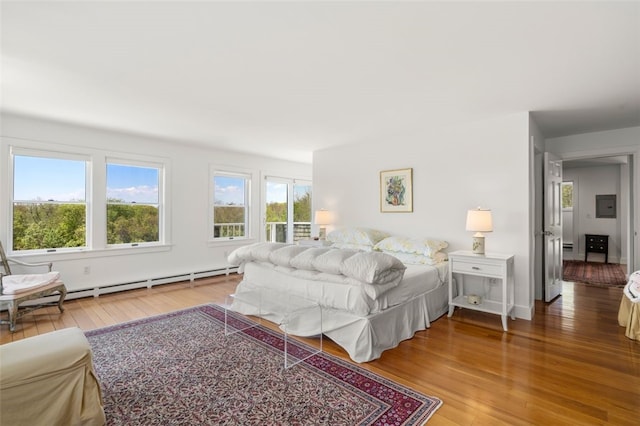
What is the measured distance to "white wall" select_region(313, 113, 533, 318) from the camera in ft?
12.0

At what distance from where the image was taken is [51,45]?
224 cm

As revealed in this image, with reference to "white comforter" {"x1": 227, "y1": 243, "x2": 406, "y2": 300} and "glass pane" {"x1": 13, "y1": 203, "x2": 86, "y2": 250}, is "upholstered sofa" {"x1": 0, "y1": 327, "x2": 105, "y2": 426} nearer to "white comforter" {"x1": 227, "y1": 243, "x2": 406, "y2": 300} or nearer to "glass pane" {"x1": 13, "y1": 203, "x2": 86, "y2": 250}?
"white comforter" {"x1": 227, "y1": 243, "x2": 406, "y2": 300}

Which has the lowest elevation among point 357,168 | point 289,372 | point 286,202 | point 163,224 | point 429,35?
point 289,372

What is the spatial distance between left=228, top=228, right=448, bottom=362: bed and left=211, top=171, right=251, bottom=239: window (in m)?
A: 2.28

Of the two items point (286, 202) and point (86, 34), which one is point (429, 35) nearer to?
point (86, 34)

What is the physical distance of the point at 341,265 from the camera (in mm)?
2840

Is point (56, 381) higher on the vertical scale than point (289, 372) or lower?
higher

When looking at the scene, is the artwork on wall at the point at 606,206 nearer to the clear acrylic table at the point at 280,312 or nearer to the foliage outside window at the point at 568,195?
the foliage outside window at the point at 568,195

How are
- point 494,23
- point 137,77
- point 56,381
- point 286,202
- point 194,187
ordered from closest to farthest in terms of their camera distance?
1. point 56,381
2. point 494,23
3. point 137,77
4. point 194,187
5. point 286,202

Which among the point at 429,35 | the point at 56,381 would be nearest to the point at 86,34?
the point at 56,381

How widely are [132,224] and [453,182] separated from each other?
5.01 metres

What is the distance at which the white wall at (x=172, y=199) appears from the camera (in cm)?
405

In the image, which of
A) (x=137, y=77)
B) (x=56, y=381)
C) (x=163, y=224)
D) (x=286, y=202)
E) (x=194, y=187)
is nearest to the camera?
(x=56, y=381)

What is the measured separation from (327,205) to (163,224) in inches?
115
